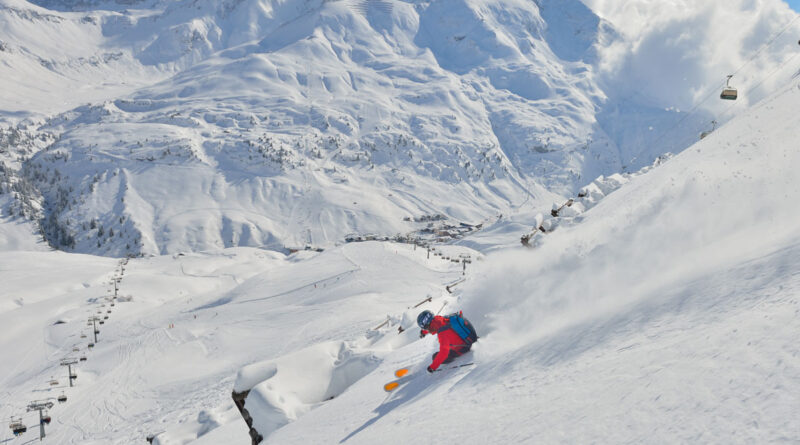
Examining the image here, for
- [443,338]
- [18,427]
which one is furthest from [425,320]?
→ [18,427]

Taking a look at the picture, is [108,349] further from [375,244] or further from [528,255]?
[528,255]

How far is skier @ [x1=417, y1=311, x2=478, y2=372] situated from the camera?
11.7 metres

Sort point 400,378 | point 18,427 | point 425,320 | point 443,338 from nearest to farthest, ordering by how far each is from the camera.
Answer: point 443,338 < point 425,320 < point 400,378 < point 18,427

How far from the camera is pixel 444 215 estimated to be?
190250mm

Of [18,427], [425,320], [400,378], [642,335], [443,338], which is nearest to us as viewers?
[642,335]

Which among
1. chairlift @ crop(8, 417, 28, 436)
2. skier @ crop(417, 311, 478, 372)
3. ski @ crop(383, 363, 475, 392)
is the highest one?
chairlift @ crop(8, 417, 28, 436)

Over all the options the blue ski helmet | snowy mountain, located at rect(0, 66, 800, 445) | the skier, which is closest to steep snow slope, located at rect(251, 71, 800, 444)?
snowy mountain, located at rect(0, 66, 800, 445)

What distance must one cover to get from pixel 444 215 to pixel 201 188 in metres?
96.1

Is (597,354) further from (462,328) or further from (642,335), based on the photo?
(462,328)

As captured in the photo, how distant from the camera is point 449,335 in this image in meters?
11.7

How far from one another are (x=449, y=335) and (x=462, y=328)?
1.41 feet

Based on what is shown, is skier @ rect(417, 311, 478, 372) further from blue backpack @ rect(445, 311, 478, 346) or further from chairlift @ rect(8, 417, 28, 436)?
chairlift @ rect(8, 417, 28, 436)

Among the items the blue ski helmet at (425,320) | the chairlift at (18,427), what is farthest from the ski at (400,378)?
the chairlift at (18,427)

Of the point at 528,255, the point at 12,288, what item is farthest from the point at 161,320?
the point at 528,255
